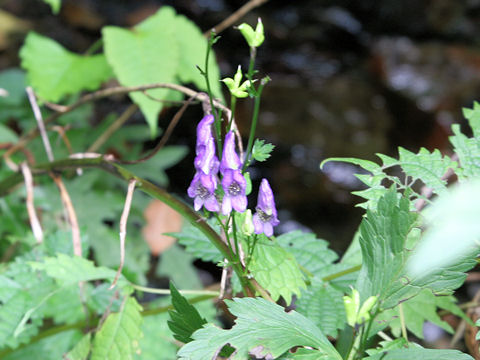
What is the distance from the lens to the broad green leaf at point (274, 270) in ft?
2.78

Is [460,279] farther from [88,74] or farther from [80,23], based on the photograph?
[80,23]

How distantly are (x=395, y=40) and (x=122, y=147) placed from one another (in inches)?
122

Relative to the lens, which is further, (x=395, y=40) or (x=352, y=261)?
(x=395, y=40)

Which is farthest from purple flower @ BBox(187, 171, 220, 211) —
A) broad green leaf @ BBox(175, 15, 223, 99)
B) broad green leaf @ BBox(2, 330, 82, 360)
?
broad green leaf @ BBox(175, 15, 223, 99)

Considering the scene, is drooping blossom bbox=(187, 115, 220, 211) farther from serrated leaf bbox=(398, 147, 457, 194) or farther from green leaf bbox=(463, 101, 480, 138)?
green leaf bbox=(463, 101, 480, 138)

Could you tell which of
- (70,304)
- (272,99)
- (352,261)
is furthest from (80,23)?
(352,261)

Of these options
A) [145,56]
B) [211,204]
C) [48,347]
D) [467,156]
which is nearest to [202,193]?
[211,204]

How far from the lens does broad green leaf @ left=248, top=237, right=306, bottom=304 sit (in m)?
0.85

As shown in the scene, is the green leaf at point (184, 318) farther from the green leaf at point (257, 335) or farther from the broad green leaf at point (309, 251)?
the broad green leaf at point (309, 251)

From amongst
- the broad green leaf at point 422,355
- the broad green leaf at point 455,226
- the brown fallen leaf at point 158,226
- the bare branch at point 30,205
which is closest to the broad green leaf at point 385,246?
the broad green leaf at point 422,355

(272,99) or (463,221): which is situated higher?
(463,221)

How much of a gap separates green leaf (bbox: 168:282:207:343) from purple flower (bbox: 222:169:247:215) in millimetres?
151

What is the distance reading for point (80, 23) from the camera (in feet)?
13.3

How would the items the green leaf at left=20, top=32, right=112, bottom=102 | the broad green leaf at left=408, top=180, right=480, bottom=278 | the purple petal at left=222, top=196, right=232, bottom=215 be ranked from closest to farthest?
the broad green leaf at left=408, top=180, right=480, bottom=278 < the purple petal at left=222, top=196, right=232, bottom=215 < the green leaf at left=20, top=32, right=112, bottom=102
